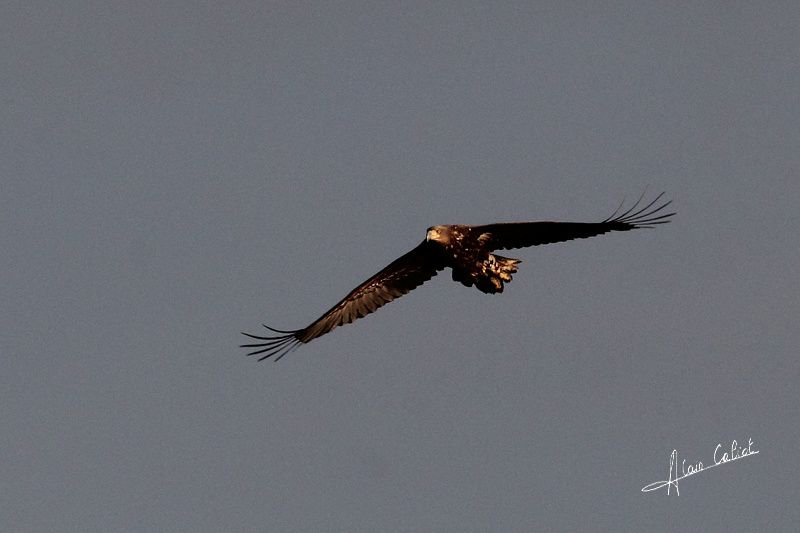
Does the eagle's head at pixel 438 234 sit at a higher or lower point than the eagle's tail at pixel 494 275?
higher

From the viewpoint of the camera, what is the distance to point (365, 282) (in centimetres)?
2748

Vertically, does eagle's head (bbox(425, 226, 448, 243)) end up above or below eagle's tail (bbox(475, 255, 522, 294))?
above

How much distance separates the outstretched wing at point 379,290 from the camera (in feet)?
89.6

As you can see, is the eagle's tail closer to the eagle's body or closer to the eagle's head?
the eagle's body

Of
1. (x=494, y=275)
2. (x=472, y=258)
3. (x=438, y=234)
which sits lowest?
(x=494, y=275)

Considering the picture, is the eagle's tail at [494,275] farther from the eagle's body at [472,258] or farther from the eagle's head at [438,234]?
the eagle's head at [438,234]

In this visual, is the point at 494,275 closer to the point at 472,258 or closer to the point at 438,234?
the point at 472,258

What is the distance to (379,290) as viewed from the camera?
2775 centimetres

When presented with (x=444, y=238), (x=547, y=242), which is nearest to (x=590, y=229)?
(x=547, y=242)

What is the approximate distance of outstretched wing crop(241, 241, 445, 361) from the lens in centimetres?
2731

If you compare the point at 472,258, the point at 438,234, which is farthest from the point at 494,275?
→ the point at 438,234

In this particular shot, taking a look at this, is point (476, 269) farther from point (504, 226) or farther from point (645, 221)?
point (645, 221)

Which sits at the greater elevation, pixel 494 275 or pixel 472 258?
pixel 472 258

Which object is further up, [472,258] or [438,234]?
[438,234]
